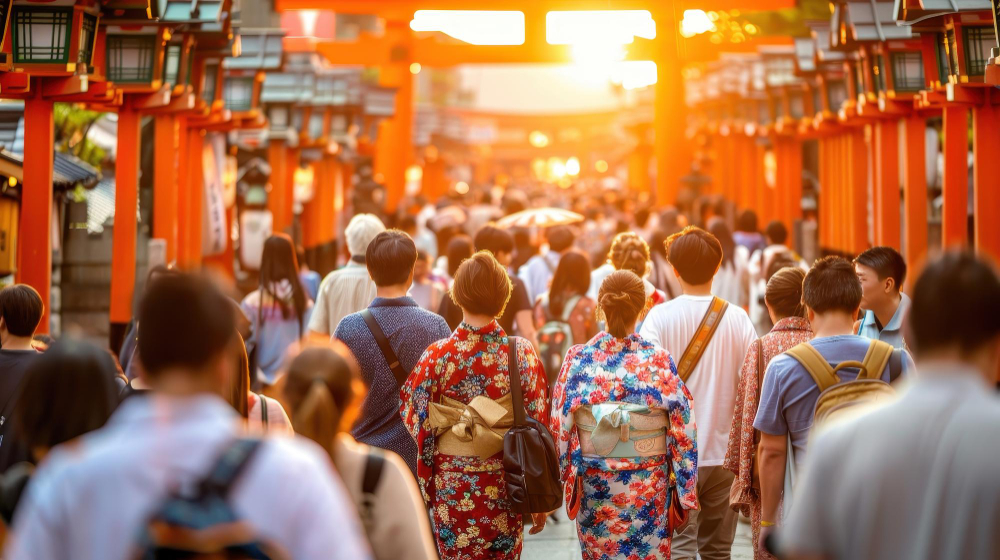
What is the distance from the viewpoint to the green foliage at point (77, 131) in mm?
13961

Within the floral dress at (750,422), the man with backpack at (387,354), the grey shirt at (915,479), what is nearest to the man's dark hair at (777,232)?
the floral dress at (750,422)

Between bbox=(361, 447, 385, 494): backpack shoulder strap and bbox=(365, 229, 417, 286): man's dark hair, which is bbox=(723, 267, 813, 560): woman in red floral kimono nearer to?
bbox=(365, 229, 417, 286): man's dark hair

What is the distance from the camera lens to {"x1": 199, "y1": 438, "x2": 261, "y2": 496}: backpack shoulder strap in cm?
194

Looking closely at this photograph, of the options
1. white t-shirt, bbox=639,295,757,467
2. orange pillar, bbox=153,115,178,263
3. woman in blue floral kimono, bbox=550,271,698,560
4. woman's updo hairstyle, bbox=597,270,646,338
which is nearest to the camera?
woman in blue floral kimono, bbox=550,271,698,560

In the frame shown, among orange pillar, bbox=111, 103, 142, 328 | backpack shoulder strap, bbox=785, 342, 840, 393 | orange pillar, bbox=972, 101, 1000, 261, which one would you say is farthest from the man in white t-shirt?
orange pillar, bbox=111, 103, 142, 328

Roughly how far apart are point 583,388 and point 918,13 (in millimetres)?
4780

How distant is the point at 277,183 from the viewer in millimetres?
16219

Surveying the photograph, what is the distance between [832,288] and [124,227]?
7.06 metres

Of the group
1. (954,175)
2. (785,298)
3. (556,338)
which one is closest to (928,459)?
(785,298)

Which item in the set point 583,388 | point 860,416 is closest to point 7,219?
point 583,388

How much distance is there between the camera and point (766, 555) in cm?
437

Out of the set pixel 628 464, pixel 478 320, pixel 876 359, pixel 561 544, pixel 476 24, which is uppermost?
pixel 476 24

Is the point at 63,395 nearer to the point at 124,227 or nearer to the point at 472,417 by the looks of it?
the point at 472,417

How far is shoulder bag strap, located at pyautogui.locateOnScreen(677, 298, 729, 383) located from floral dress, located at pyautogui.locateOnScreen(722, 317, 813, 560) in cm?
45
